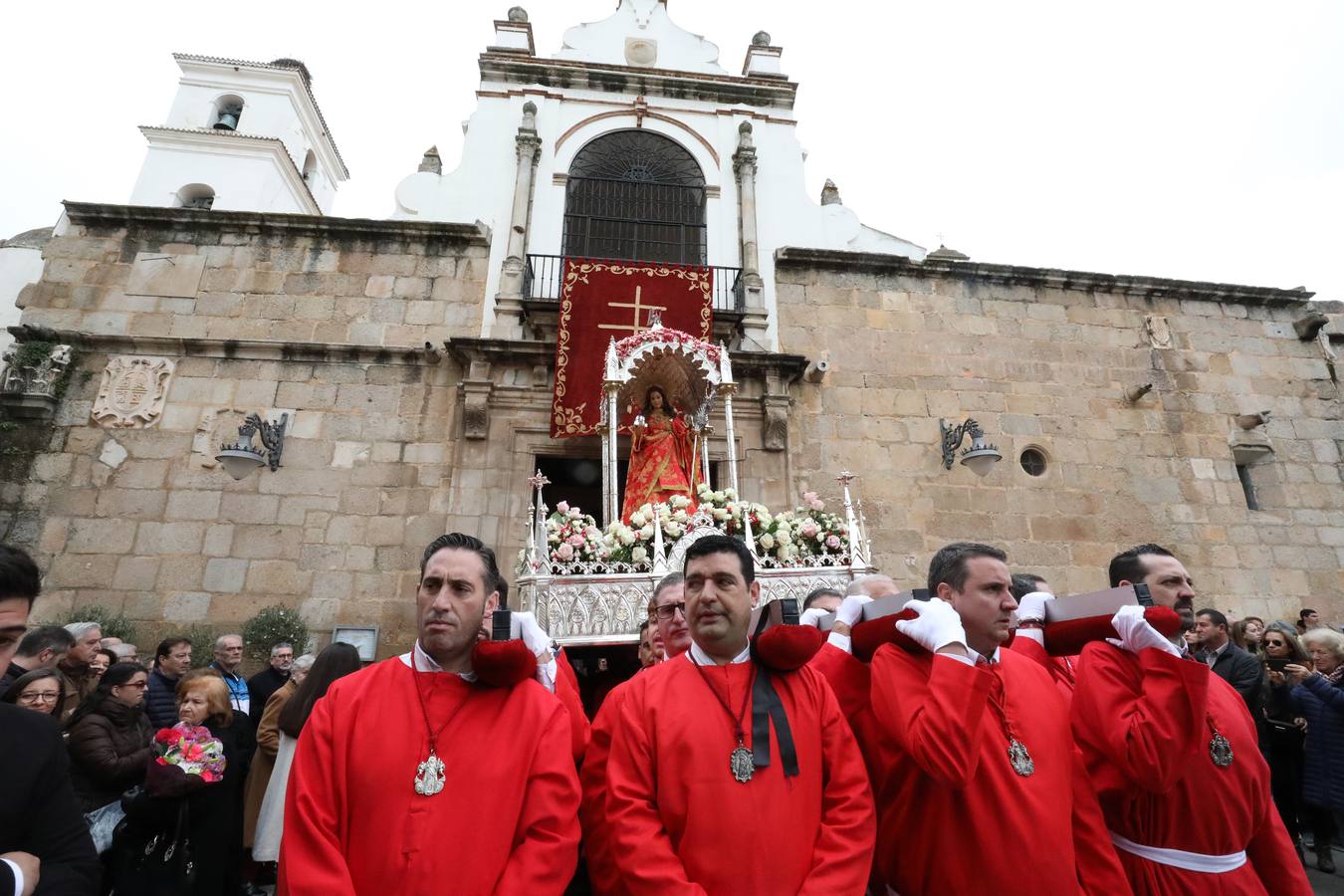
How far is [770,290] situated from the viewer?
32.6ft

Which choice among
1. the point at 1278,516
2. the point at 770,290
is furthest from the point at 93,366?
the point at 1278,516

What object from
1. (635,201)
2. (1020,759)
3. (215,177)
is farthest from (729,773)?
(215,177)

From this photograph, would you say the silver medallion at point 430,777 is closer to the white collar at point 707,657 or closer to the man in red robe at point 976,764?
the white collar at point 707,657

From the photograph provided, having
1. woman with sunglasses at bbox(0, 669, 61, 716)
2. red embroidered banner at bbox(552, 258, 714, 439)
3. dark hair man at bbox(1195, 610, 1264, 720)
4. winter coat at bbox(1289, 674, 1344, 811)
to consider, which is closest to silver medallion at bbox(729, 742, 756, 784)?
woman with sunglasses at bbox(0, 669, 61, 716)

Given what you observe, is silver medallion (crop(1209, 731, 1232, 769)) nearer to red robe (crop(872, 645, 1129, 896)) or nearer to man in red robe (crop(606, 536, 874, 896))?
red robe (crop(872, 645, 1129, 896))

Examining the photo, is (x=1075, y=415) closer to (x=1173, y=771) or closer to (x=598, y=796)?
(x=1173, y=771)

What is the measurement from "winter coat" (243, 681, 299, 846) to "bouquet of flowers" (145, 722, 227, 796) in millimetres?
1115

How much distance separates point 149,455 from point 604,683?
6642 mm

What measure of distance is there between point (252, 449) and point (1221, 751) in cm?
896

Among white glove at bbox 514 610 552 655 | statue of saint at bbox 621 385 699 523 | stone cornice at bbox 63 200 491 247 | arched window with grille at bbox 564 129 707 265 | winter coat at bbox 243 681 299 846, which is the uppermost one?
arched window with grille at bbox 564 129 707 265

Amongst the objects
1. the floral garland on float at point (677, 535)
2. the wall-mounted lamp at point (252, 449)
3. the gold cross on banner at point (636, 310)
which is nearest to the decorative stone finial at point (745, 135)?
the gold cross on banner at point (636, 310)

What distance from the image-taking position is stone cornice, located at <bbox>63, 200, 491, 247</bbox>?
30.6 feet

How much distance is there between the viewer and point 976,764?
2.17 metres

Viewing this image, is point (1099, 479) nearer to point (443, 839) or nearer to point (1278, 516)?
point (1278, 516)
